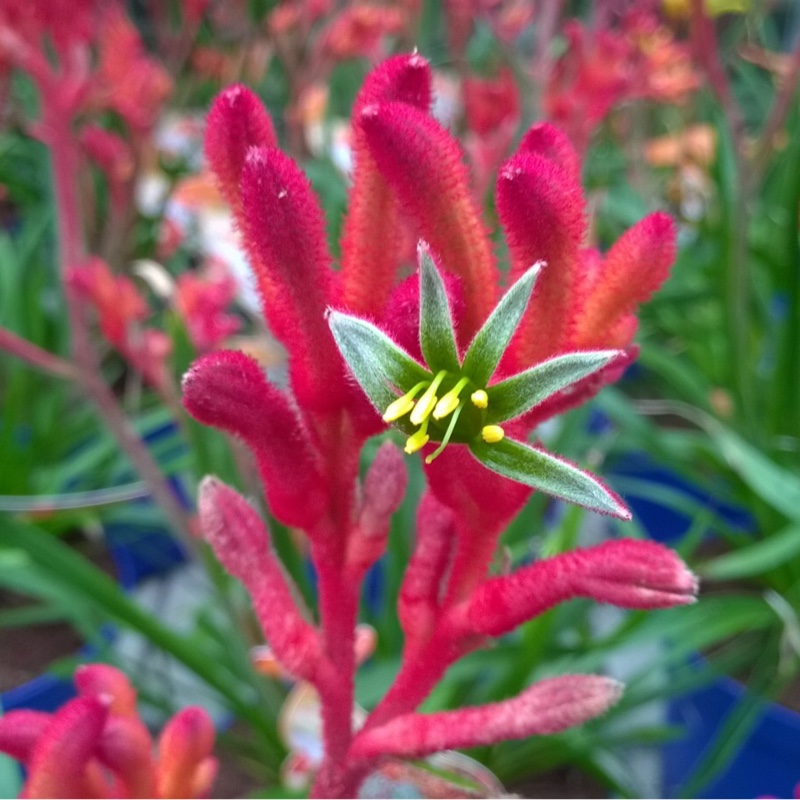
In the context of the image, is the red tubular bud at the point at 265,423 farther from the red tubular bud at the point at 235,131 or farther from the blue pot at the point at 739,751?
the blue pot at the point at 739,751

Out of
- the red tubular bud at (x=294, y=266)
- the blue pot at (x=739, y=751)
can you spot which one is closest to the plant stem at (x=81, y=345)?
the red tubular bud at (x=294, y=266)

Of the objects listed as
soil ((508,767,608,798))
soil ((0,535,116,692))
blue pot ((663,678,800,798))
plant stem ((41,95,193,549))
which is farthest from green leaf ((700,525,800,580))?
soil ((0,535,116,692))

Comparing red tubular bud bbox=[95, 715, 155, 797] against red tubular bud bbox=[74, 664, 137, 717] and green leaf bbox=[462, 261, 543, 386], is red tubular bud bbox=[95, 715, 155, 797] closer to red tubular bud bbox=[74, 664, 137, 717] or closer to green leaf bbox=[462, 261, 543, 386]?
red tubular bud bbox=[74, 664, 137, 717]

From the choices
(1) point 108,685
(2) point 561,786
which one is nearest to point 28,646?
(2) point 561,786

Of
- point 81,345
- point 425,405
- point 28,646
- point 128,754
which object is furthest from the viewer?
point 28,646

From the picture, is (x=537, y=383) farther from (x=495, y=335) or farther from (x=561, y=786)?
(x=561, y=786)

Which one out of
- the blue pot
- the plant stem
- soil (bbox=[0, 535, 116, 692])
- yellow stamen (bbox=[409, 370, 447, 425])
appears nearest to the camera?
yellow stamen (bbox=[409, 370, 447, 425])
